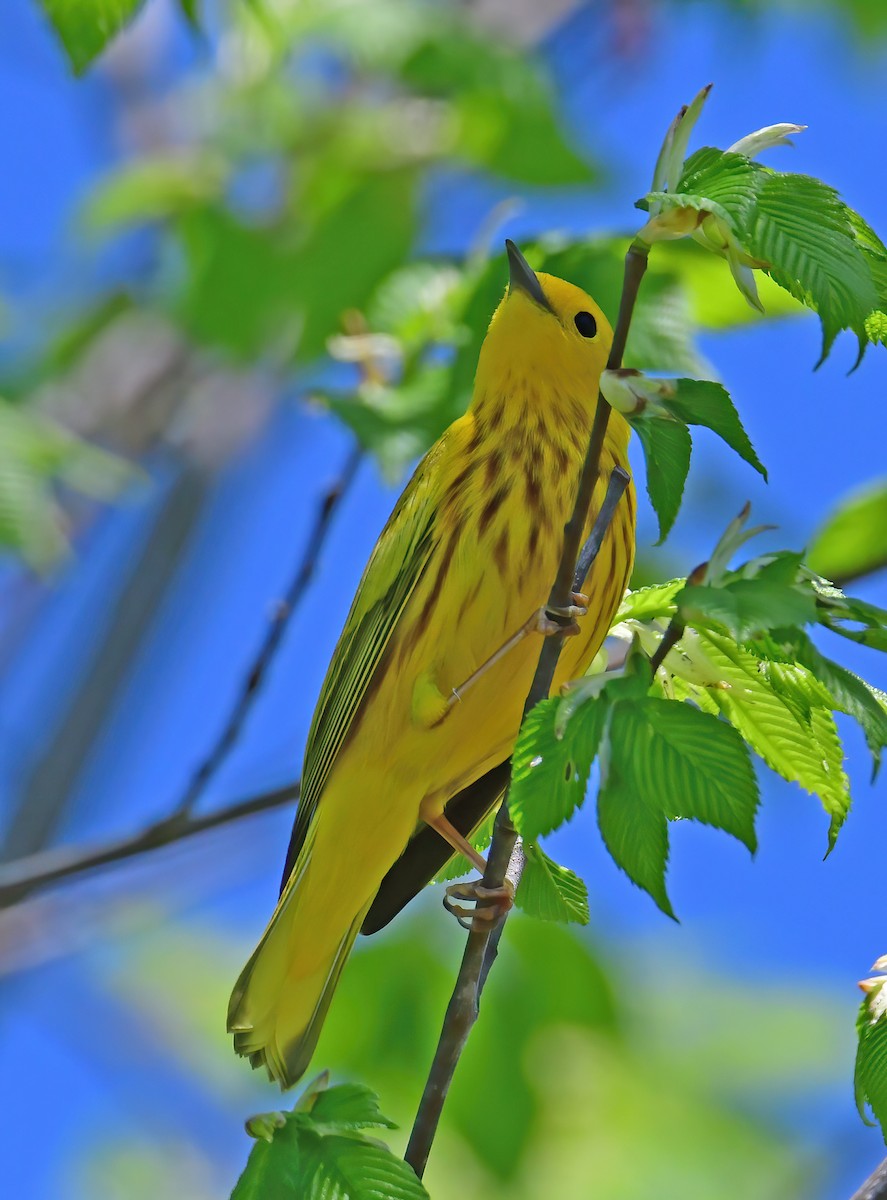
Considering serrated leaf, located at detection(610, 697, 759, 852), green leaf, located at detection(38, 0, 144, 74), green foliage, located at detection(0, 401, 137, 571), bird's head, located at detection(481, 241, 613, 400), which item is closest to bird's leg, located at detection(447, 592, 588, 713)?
serrated leaf, located at detection(610, 697, 759, 852)

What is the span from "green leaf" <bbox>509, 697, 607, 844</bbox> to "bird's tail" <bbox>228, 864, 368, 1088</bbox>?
1868mm

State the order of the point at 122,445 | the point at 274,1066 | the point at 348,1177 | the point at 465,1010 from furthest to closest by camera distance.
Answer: the point at 122,445
the point at 274,1066
the point at 465,1010
the point at 348,1177

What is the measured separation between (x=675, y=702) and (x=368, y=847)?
1917mm

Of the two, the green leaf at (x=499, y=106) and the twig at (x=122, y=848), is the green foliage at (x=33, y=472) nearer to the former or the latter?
the twig at (x=122, y=848)

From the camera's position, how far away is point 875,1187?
1.99 m

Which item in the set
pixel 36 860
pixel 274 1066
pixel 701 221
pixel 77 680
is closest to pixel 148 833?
pixel 36 860

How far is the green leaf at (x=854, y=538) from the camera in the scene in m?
3.20

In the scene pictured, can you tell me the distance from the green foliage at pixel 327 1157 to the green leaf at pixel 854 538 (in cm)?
167

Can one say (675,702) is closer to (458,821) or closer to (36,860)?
(458,821)

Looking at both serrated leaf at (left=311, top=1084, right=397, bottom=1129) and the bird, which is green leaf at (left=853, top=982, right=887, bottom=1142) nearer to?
serrated leaf at (left=311, top=1084, right=397, bottom=1129)

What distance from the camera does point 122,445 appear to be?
664 cm

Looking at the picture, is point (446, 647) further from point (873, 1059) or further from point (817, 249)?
point (817, 249)

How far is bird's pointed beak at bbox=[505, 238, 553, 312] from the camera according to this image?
3.29 m

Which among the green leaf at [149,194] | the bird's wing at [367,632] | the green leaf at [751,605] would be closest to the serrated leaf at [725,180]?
the green leaf at [751,605]
